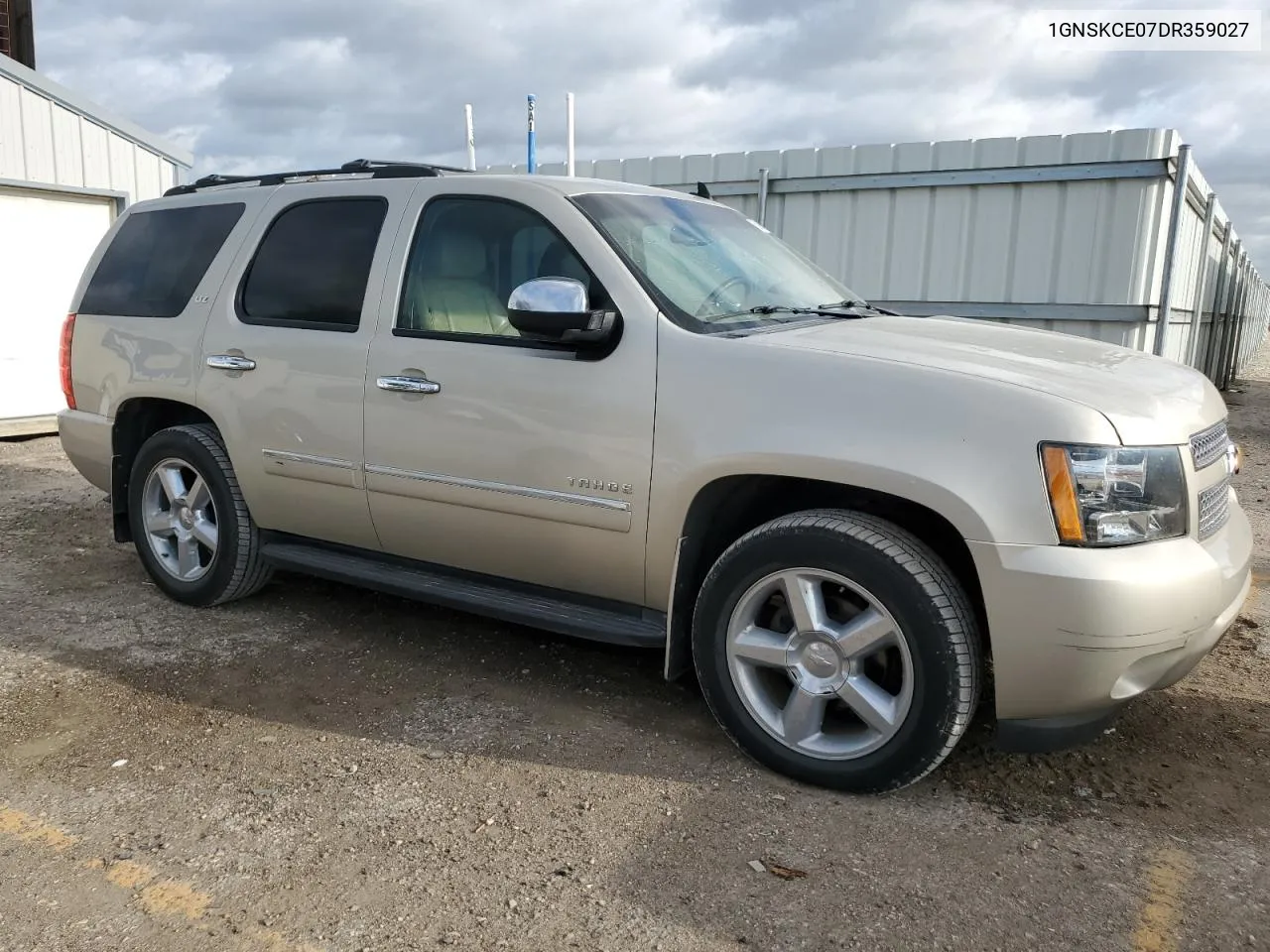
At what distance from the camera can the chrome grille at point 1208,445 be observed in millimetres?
3047

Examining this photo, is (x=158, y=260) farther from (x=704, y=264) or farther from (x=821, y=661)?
(x=821, y=661)

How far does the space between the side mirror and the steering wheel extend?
36cm

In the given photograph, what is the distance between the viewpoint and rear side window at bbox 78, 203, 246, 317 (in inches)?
190

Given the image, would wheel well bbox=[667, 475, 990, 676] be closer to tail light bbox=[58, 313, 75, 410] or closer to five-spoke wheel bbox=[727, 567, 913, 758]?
five-spoke wheel bbox=[727, 567, 913, 758]

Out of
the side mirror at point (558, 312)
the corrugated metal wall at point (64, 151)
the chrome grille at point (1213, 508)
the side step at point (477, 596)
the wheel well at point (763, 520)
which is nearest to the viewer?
the chrome grille at point (1213, 508)

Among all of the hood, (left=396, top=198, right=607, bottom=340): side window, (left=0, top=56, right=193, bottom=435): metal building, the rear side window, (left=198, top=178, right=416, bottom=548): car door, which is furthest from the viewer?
(left=0, top=56, right=193, bottom=435): metal building

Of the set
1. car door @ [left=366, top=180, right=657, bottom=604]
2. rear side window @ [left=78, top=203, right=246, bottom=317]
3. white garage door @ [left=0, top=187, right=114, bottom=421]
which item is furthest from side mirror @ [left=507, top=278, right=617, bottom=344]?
white garage door @ [left=0, top=187, right=114, bottom=421]

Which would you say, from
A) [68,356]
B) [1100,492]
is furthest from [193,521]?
[1100,492]

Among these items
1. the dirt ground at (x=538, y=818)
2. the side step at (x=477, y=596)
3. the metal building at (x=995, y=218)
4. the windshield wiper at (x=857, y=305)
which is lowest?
the dirt ground at (x=538, y=818)

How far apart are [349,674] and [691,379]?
1958mm

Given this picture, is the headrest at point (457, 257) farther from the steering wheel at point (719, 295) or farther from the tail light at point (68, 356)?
the tail light at point (68, 356)

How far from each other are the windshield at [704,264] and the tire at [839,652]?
2.74 ft

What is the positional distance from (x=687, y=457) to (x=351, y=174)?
2251 mm

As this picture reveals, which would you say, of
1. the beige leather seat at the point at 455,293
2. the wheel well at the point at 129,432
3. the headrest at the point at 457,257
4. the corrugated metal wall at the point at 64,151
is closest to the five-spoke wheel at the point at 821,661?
the beige leather seat at the point at 455,293
